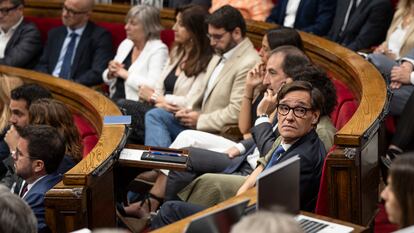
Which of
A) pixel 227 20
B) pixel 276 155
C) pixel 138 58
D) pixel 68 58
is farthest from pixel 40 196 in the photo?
pixel 68 58

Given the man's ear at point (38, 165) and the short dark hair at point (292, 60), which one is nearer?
the man's ear at point (38, 165)

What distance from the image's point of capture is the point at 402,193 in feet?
9.13

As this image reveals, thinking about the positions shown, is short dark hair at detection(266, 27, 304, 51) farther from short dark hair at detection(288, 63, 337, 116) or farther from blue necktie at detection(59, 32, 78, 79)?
blue necktie at detection(59, 32, 78, 79)

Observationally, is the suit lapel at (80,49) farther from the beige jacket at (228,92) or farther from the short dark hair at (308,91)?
the short dark hair at (308,91)

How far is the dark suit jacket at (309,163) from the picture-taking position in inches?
146

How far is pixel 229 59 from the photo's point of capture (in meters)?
5.33

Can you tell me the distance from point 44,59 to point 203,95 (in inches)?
71.7

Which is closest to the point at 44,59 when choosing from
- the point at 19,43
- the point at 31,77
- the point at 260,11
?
the point at 19,43

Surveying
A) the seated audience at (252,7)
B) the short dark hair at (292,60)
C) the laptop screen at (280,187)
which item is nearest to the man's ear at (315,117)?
the short dark hair at (292,60)

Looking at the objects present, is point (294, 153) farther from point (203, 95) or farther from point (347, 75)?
point (203, 95)

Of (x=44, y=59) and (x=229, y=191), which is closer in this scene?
(x=229, y=191)

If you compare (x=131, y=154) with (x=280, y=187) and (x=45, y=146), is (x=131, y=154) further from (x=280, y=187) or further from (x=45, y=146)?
(x=280, y=187)

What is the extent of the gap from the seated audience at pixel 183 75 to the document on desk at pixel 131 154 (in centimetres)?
110

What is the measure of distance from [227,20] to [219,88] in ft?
1.16
